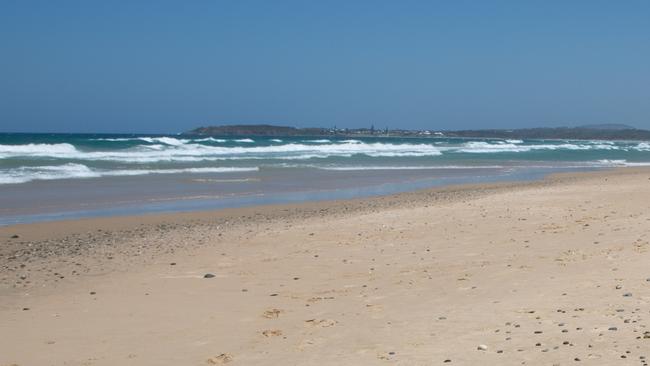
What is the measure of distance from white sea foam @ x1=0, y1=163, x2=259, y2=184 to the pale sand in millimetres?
12212

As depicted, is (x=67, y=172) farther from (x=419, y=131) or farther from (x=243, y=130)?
(x=419, y=131)

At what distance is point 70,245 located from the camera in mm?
10883

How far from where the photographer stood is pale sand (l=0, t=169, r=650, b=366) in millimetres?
5191

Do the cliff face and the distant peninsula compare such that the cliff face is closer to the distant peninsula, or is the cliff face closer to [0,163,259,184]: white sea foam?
the distant peninsula

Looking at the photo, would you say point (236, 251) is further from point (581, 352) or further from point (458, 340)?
point (581, 352)

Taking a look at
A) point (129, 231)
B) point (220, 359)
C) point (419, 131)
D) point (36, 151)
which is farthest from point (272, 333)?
point (419, 131)

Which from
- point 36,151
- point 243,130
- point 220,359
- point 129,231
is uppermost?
point 220,359

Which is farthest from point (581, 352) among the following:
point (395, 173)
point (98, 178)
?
point (395, 173)

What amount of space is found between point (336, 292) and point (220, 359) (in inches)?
88.2

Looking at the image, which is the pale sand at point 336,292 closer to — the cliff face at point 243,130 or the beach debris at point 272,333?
the beach debris at point 272,333

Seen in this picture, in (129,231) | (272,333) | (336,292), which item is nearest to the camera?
(272,333)

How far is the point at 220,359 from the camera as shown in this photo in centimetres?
521

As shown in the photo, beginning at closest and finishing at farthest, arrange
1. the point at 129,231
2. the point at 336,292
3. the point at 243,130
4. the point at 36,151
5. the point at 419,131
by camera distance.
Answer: the point at 336,292 → the point at 129,231 → the point at 36,151 → the point at 243,130 → the point at 419,131

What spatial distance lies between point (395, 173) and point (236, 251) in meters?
21.3
